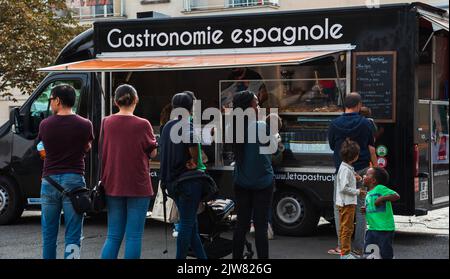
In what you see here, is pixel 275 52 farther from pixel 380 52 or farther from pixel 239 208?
pixel 239 208

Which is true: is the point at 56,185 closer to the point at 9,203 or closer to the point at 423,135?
the point at 9,203

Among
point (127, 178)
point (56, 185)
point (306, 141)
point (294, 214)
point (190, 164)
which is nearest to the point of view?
point (127, 178)

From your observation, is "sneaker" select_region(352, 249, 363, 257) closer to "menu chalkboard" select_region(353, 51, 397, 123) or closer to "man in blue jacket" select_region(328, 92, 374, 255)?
"man in blue jacket" select_region(328, 92, 374, 255)

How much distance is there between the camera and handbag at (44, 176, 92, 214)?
635 cm

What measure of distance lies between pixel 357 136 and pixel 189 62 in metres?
2.74

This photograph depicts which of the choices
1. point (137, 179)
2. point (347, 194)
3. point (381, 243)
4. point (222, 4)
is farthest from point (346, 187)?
point (222, 4)

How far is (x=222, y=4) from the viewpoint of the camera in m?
23.4

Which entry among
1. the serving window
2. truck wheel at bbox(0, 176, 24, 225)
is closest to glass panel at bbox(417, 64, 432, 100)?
the serving window

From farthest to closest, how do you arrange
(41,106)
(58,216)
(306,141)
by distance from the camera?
(41,106), (306,141), (58,216)

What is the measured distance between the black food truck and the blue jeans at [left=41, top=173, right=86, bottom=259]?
312cm

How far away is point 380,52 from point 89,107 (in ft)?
13.1

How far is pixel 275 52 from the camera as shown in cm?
946

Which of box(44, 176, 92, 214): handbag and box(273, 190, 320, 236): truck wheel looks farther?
box(273, 190, 320, 236): truck wheel

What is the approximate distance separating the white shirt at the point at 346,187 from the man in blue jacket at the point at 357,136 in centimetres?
38
